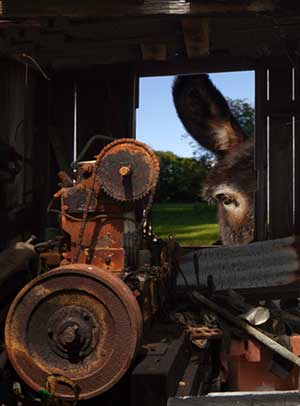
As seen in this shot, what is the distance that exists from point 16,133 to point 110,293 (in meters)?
4.18

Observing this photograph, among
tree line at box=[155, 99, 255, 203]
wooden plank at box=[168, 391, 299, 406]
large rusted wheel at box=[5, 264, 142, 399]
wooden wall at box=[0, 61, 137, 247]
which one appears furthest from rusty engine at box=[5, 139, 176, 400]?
tree line at box=[155, 99, 255, 203]

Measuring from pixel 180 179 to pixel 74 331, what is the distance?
22.6 meters

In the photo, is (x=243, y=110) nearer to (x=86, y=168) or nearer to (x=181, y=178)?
(x=181, y=178)

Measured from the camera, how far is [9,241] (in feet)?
24.4

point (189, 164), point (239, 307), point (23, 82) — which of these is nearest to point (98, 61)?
point (23, 82)

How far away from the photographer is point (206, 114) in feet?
35.0

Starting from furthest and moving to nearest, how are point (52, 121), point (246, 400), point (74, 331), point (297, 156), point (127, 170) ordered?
point (52, 121)
point (297, 156)
point (127, 170)
point (74, 331)
point (246, 400)

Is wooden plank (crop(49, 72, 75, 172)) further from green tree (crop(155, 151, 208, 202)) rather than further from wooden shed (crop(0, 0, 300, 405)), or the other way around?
green tree (crop(155, 151, 208, 202))

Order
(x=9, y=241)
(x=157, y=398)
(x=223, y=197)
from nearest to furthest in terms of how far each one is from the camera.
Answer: (x=157, y=398) → (x=9, y=241) → (x=223, y=197)

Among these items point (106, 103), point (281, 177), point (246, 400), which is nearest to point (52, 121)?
point (106, 103)

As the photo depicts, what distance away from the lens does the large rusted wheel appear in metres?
4.08

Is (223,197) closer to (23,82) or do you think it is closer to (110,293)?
(23,82)

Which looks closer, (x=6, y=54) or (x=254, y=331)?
(x=254, y=331)

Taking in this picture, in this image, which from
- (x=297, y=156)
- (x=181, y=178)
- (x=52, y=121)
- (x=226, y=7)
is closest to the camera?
(x=226, y=7)
